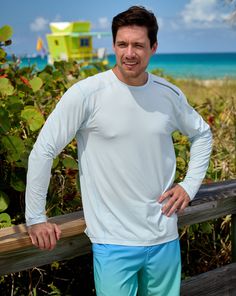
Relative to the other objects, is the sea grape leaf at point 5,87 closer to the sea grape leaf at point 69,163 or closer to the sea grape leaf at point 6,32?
the sea grape leaf at point 6,32

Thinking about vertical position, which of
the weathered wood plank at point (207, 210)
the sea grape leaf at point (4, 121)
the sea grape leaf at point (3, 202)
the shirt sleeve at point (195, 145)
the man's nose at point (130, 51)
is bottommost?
the weathered wood plank at point (207, 210)

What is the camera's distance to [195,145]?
5.89 feet

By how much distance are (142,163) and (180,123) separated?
24cm

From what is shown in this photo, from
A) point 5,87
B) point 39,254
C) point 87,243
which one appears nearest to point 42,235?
point 39,254

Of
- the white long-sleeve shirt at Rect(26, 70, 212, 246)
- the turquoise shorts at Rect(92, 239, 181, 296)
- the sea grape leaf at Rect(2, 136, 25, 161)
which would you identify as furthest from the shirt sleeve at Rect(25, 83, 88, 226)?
the sea grape leaf at Rect(2, 136, 25, 161)

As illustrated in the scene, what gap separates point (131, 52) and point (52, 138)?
1.08 feet

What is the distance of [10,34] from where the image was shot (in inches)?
94.7

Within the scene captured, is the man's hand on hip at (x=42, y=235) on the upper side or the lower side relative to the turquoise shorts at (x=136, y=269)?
upper

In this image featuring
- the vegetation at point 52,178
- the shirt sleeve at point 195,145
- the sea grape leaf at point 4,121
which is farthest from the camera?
the vegetation at point 52,178

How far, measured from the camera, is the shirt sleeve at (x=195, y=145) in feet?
5.73

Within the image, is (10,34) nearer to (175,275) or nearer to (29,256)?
(29,256)

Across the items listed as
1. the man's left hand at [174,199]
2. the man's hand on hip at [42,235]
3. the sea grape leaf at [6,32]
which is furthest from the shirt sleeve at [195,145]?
the sea grape leaf at [6,32]

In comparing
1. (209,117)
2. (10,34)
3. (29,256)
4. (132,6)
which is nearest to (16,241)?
(29,256)

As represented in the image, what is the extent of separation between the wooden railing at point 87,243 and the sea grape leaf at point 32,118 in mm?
514
